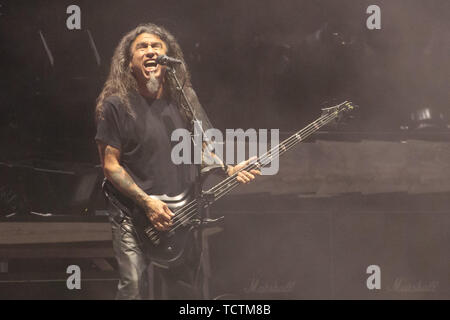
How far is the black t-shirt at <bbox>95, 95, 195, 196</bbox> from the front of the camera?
3.70m

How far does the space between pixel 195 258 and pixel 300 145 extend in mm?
1478

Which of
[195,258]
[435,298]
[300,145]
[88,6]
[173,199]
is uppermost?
[88,6]

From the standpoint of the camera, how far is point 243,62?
4.91m

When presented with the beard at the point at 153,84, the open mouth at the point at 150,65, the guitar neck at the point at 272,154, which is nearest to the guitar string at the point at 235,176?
the guitar neck at the point at 272,154

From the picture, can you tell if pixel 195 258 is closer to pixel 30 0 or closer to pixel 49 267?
pixel 49 267

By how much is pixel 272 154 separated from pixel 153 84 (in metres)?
0.85

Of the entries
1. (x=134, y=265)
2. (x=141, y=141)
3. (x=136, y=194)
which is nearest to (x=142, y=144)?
(x=141, y=141)

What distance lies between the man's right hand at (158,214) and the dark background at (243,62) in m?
1.30

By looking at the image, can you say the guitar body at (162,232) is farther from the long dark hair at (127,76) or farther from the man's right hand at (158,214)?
the long dark hair at (127,76)

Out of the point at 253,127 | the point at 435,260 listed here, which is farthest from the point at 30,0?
the point at 435,260

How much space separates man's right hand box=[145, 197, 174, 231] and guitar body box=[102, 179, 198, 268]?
0.13 feet

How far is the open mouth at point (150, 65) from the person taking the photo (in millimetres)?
3822

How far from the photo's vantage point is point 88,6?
4750mm

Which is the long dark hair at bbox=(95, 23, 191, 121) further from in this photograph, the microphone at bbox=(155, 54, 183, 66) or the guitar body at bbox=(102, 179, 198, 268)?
the guitar body at bbox=(102, 179, 198, 268)
